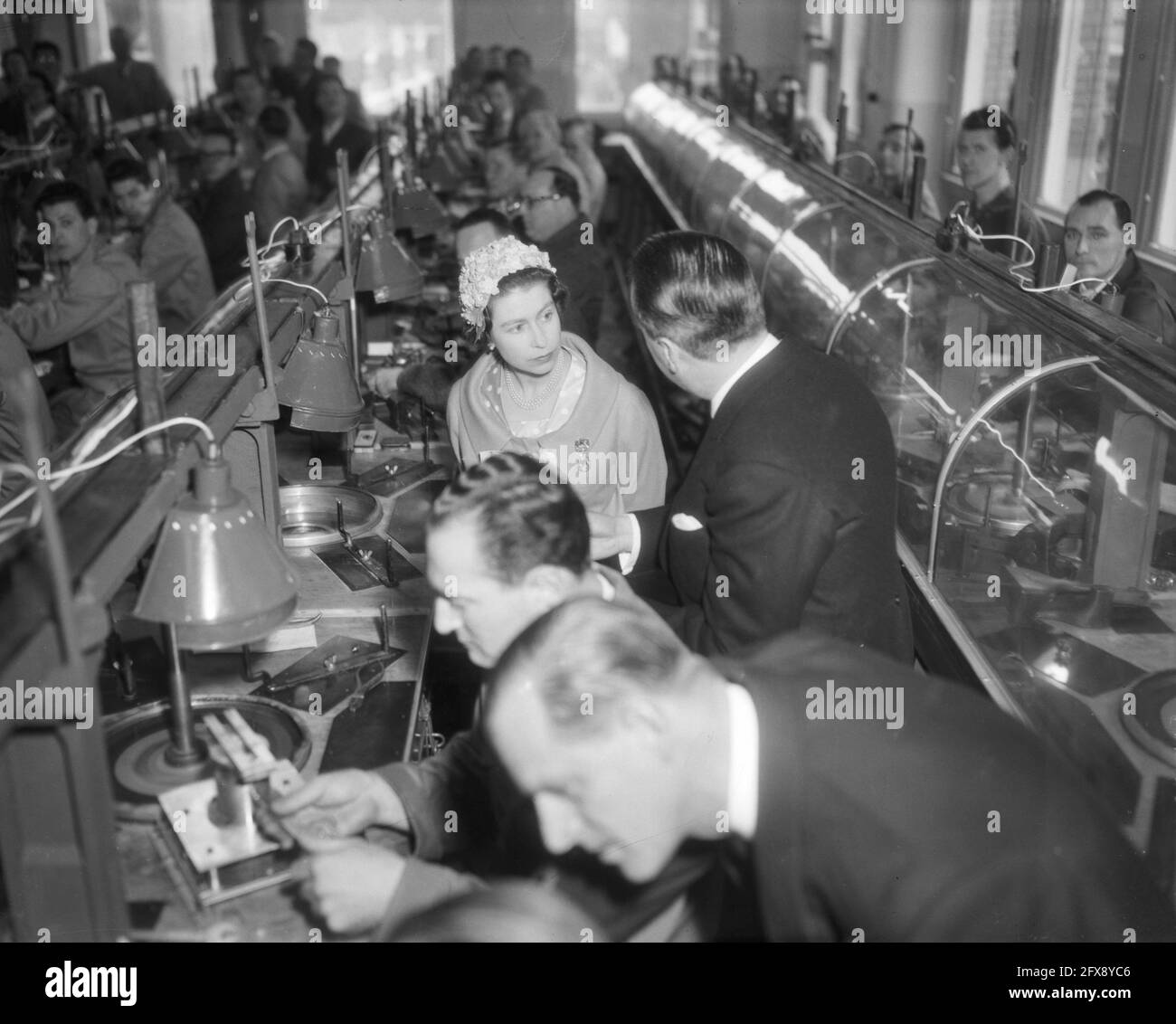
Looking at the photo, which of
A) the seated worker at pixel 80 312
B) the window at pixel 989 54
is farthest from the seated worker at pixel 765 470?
the window at pixel 989 54

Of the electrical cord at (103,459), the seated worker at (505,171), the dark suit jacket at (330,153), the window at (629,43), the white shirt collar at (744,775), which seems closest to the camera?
the white shirt collar at (744,775)

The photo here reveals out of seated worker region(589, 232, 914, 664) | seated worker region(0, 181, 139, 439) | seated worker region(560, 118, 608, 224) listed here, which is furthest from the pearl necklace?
seated worker region(560, 118, 608, 224)

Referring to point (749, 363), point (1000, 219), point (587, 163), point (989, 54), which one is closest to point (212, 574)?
point (749, 363)

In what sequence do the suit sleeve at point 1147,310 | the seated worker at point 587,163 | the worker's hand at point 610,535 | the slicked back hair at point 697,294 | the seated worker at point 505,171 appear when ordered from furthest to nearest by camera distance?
the seated worker at point 587,163
the seated worker at point 505,171
the suit sleeve at point 1147,310
the worker's hand at point 610,535
the slicked back hair at point 697,294

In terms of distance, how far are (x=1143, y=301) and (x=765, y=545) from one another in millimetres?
2811

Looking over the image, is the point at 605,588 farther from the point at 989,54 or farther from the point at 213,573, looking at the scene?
the point at 989,54

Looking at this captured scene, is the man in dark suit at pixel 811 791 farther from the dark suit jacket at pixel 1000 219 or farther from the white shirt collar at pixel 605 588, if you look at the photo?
the dark suit jacket at pixel 1000 219

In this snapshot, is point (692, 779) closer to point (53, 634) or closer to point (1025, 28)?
point (53, 634)

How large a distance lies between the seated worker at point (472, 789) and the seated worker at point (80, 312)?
3619mm

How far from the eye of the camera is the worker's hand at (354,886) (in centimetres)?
180

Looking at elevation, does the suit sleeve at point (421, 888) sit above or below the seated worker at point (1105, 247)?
below

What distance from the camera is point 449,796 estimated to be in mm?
2193

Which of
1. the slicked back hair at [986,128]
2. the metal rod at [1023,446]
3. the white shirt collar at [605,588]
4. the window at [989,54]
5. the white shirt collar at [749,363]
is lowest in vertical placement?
the metal rod at [1023,446]

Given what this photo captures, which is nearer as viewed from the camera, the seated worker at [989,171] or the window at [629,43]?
the seated worker at [989,171]
